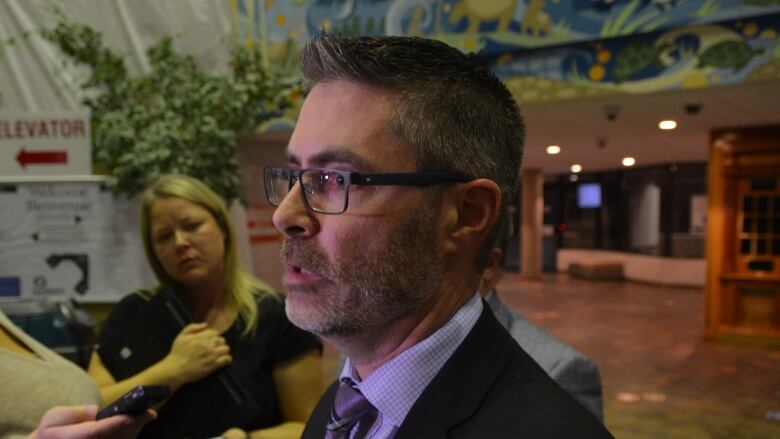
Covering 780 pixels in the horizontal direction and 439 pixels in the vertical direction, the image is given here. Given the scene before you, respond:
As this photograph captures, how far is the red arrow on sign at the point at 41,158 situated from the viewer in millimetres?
3695

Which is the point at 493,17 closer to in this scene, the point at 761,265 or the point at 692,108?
the point at 692,108

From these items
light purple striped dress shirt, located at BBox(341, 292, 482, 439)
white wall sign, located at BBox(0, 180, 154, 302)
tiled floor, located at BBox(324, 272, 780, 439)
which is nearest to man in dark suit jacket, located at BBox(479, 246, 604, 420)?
light purple striped dress shirt, located at BBox(341, 292, 482, 439)

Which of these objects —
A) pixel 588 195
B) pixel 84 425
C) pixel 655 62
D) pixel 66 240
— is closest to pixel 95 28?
pixel 66 240

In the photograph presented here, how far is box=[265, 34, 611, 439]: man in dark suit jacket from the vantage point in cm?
85

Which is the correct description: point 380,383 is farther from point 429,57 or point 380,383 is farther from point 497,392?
point 429,57

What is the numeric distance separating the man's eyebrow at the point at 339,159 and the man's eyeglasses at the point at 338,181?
0.04 feet

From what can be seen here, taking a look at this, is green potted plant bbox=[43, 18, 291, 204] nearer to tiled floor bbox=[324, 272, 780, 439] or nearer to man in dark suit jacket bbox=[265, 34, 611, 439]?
tiled floor bbox=[324, 272, 780, 439]

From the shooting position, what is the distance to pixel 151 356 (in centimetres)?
183

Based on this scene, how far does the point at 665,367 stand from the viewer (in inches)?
249

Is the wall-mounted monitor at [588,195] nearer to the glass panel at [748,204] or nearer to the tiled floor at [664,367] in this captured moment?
the tiled floor at [664,367]

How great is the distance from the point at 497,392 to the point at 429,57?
48cm

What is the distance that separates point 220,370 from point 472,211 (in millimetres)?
1138

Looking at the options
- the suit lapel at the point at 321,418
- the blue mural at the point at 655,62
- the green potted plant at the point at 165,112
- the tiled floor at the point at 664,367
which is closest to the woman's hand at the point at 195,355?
the suit lapel at the point at 321,418

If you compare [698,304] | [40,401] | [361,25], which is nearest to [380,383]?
[40,401]
